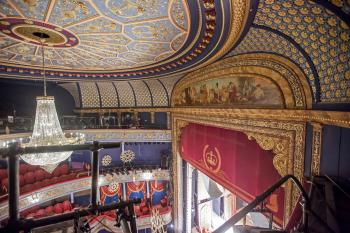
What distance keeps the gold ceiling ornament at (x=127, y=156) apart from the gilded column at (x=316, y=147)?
1266 centimetres

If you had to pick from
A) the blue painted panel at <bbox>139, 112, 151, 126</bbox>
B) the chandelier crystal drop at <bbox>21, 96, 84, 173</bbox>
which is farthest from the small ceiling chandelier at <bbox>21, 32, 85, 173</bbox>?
the blue painted panel at <bbox>139, 112, 151, 126</bbox>

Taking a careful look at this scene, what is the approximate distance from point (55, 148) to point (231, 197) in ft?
42.1

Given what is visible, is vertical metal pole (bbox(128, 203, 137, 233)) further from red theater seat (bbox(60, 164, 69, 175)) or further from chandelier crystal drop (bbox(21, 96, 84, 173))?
red theater seat (bbox(60, 164, 69, 175))

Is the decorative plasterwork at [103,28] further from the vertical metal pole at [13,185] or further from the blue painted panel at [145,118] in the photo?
the blue painted panel at [145,118]

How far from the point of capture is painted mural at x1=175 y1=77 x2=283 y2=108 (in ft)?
16.1

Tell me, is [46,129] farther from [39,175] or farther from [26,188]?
[39,175]

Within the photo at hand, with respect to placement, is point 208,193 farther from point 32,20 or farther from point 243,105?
point 32,20

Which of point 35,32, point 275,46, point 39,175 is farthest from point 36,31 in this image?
point 39,175

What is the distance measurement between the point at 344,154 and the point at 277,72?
223 cm

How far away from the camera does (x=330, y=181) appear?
122 inches

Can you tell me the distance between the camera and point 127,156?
14648 millimetres

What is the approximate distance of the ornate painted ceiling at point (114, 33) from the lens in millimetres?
3369

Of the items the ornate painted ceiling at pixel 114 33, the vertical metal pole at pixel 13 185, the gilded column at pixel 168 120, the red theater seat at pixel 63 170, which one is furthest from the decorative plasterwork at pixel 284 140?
the red theater seat at pixel 63 170

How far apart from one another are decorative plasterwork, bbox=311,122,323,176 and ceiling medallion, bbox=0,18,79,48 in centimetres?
569
